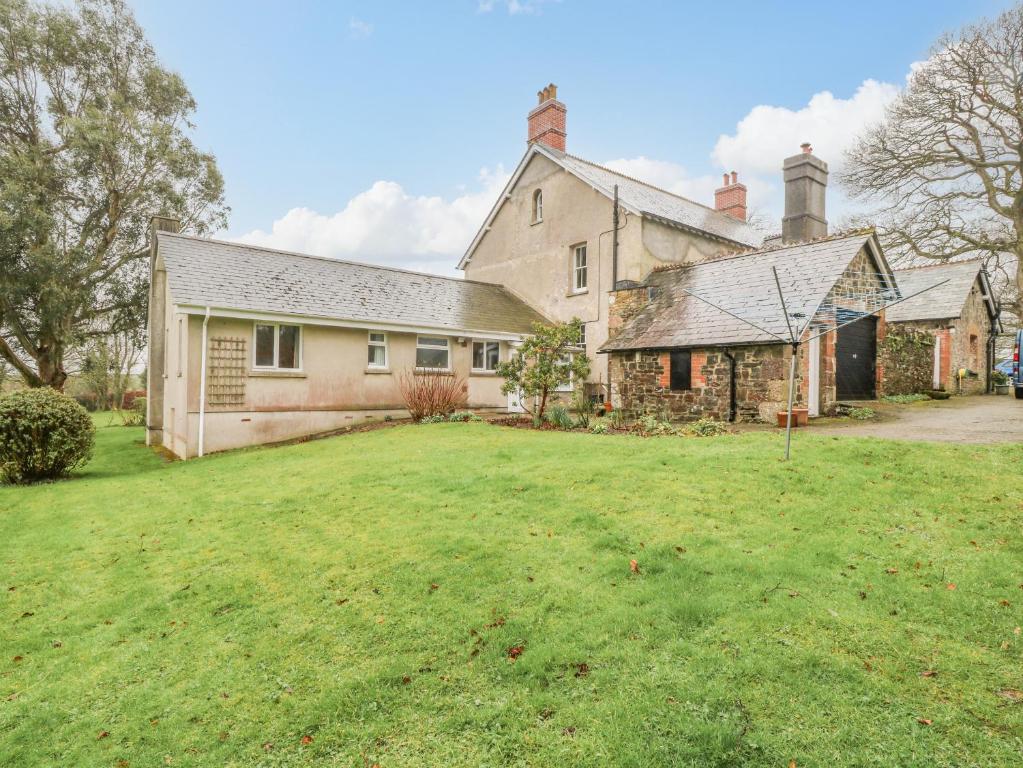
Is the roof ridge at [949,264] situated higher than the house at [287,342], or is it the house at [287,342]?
the roof ridge at [949,264]

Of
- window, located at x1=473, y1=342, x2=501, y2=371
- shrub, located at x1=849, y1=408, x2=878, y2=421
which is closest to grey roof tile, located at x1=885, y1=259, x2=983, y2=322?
shrub, located at x1=849, y1=408, x2=878, y2=421

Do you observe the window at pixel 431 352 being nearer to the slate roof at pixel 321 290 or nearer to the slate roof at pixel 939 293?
the slate roof at pixel 321 290

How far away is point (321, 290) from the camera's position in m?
17.0

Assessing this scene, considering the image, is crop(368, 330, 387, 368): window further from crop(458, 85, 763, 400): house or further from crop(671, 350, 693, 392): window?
crop(671, 350, 693, 392): window

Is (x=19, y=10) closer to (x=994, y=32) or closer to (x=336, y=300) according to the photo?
(x=336, y=300)

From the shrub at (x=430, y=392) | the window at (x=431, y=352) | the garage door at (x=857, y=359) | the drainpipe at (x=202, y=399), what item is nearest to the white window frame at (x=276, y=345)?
the drainpipe at (x=202, y=399)

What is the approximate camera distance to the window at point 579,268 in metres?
20.9

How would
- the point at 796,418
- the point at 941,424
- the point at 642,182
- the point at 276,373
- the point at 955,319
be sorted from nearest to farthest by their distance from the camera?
the point at 941,424 → the point at 796,418 → the point at 276,373 → the point at 955,319 → the point at 642,182

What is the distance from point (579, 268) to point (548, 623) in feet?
59.6

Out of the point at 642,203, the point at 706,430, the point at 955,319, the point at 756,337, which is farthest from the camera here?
the point at 955,319

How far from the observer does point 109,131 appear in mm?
21531

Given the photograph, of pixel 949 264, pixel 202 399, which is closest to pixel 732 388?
pixel 202 399

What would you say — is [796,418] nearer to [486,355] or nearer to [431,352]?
[486,355]

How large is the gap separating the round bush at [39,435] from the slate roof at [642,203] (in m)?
16.9
